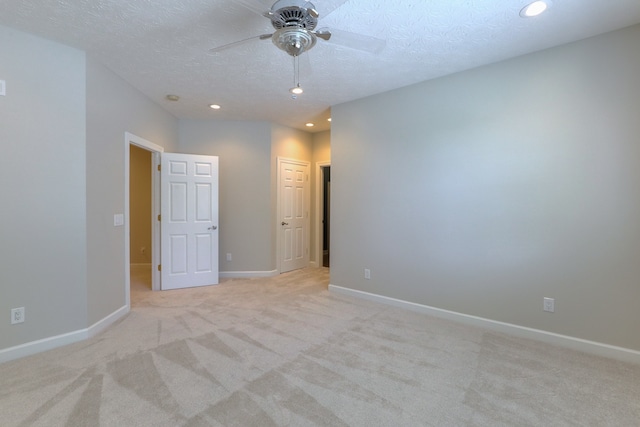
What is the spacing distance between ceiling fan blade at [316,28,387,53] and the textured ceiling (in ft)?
0.40

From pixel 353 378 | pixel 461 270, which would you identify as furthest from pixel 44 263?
pixel 461 270

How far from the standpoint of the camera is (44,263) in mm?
2445

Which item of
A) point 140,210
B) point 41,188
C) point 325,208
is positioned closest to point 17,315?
point 41,188

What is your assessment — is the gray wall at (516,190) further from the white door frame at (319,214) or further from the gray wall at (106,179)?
the gray wall at (106,179)

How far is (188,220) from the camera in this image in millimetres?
4336

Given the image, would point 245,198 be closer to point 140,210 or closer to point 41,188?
point 140,210

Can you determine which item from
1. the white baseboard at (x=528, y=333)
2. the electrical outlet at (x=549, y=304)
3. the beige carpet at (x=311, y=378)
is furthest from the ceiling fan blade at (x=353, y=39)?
the white baseboard at (x=528, y=333)

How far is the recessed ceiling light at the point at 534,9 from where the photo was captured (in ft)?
6.45

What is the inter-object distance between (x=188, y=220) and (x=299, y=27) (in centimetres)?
343

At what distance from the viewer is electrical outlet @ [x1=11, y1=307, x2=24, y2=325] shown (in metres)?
2.32

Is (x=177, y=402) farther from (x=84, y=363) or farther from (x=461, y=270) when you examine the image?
(x=461, y=270)

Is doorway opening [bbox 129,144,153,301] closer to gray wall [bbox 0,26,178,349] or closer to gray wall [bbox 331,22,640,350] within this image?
gray wall [bbox 0,26,178,349]

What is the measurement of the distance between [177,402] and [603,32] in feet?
13.5

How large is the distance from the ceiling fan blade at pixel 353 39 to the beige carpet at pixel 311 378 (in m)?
2.22
